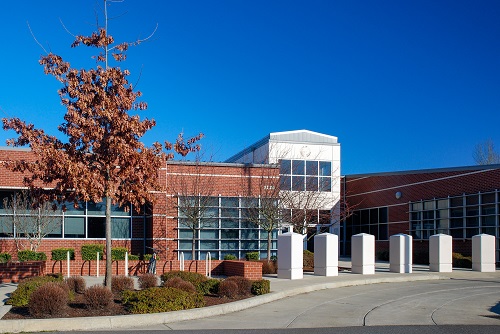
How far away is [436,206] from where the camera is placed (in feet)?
118

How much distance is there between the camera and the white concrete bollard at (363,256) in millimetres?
24141

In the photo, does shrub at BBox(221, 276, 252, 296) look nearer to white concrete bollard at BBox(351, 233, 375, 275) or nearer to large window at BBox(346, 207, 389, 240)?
white concrete bollard at BBox(351, 233, 375, 275)

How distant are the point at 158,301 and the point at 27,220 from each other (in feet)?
51.5

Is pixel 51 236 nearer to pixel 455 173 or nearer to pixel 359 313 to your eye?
pixel 359 313

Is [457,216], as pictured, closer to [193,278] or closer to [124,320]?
[193,278]

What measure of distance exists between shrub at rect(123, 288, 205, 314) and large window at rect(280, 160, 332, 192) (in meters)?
20.6

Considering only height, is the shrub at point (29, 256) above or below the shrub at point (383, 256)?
above

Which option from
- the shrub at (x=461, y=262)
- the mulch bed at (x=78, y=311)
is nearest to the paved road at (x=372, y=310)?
the mulch bed at (x=78, y=311)

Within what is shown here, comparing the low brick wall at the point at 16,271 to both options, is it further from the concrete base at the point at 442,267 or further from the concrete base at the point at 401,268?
the concrete base at the point at 442,267

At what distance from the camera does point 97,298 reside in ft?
44.7

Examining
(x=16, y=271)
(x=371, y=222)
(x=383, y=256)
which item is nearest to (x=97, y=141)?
(x=16, y=271)

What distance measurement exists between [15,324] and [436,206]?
28.4m

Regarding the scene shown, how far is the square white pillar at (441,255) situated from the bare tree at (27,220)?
52.5 feet

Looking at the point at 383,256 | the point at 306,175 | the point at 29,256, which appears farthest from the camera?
the point at 383,256
